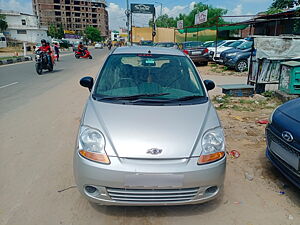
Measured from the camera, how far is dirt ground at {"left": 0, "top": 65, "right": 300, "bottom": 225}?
7.70 ft

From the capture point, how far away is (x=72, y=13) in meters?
101

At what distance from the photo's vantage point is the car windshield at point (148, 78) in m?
2.92

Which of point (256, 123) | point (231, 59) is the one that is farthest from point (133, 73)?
point (231, 59)

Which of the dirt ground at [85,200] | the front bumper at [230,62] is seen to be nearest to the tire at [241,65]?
the front bumper at [230,62]

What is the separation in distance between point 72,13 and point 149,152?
11300 cm

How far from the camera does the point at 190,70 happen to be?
3.38m

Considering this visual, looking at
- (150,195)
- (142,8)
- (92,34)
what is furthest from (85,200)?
(92,34)

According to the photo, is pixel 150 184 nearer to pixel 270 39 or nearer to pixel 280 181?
pixel 280 181

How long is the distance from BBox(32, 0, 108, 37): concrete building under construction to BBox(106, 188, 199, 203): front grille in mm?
101492

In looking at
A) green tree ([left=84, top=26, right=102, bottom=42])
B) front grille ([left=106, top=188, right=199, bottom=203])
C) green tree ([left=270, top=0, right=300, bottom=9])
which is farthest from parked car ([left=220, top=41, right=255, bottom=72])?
green tree ([left=84, top=26, right=102, bottom=42])

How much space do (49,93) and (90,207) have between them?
20.3 ft

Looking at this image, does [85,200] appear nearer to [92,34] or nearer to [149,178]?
[149,178]

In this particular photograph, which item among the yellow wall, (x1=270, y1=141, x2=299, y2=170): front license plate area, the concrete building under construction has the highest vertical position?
the concrete building under construction

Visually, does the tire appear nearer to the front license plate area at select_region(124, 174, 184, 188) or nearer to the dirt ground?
the dirt ground
